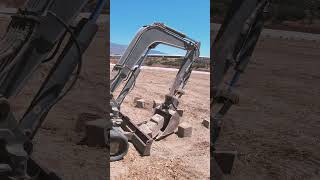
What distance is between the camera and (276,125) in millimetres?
11156

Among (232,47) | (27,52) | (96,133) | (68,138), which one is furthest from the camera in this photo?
(68,138)

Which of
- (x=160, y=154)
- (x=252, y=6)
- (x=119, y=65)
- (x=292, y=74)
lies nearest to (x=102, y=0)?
(x=252, y=6)

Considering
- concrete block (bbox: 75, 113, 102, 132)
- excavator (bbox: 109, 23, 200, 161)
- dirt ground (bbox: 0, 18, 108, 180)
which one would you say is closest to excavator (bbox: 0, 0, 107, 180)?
dirt ground (bbox: 0, 18, 108, 180)

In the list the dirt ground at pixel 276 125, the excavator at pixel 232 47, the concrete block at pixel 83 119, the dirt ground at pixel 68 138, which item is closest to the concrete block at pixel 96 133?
the dirt ground at pixel 68 138

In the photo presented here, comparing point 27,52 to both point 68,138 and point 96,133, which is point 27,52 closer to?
point 96,133

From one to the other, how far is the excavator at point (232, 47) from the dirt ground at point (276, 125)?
7.95 feet

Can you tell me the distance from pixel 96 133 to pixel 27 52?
14.9ft

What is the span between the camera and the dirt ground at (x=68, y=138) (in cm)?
680

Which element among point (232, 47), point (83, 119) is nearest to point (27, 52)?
point (232, 47)

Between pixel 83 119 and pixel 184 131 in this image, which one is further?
pixel 184 131

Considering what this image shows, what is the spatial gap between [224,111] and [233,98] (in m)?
0.23

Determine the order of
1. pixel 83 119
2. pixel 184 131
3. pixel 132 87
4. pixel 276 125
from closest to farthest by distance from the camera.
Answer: pixel 132 87 → pixel 83 119 → pixel 184 131 → pixel 276 125

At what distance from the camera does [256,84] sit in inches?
706

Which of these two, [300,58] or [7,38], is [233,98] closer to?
[7,38]
